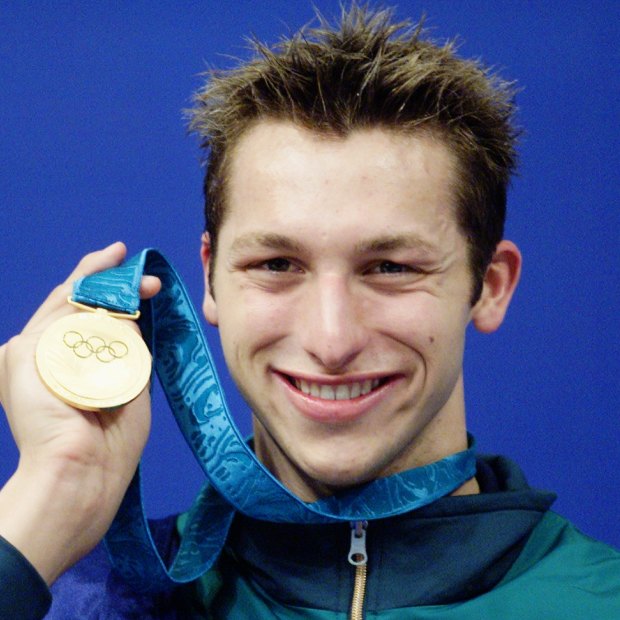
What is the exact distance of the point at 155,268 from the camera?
63.1 inches

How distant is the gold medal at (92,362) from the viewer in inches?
54.8

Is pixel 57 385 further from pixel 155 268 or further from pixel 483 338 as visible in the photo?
pixel 483 338

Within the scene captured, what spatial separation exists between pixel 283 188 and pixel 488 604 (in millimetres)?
578

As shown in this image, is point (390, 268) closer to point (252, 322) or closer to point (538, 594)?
point (252, 322)

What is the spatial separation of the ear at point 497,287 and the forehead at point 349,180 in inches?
6.4

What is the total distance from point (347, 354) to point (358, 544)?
26 cm

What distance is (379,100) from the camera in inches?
60.8

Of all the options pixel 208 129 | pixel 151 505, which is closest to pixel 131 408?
pixel 208 129

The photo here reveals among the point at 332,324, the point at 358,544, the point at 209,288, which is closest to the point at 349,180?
the point at 332,324

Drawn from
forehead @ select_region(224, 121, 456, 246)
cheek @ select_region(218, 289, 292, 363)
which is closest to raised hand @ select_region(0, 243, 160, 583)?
cheek @ select_region(218, 289, 292, 363)

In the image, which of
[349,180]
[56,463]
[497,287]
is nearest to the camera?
[56,463]

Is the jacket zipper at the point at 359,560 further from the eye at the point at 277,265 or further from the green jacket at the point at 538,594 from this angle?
the eye at the point at 277,265

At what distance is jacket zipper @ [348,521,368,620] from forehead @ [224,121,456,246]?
1.24 feet

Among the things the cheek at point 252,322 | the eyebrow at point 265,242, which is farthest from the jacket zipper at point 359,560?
the eyebrow at point 265,242
